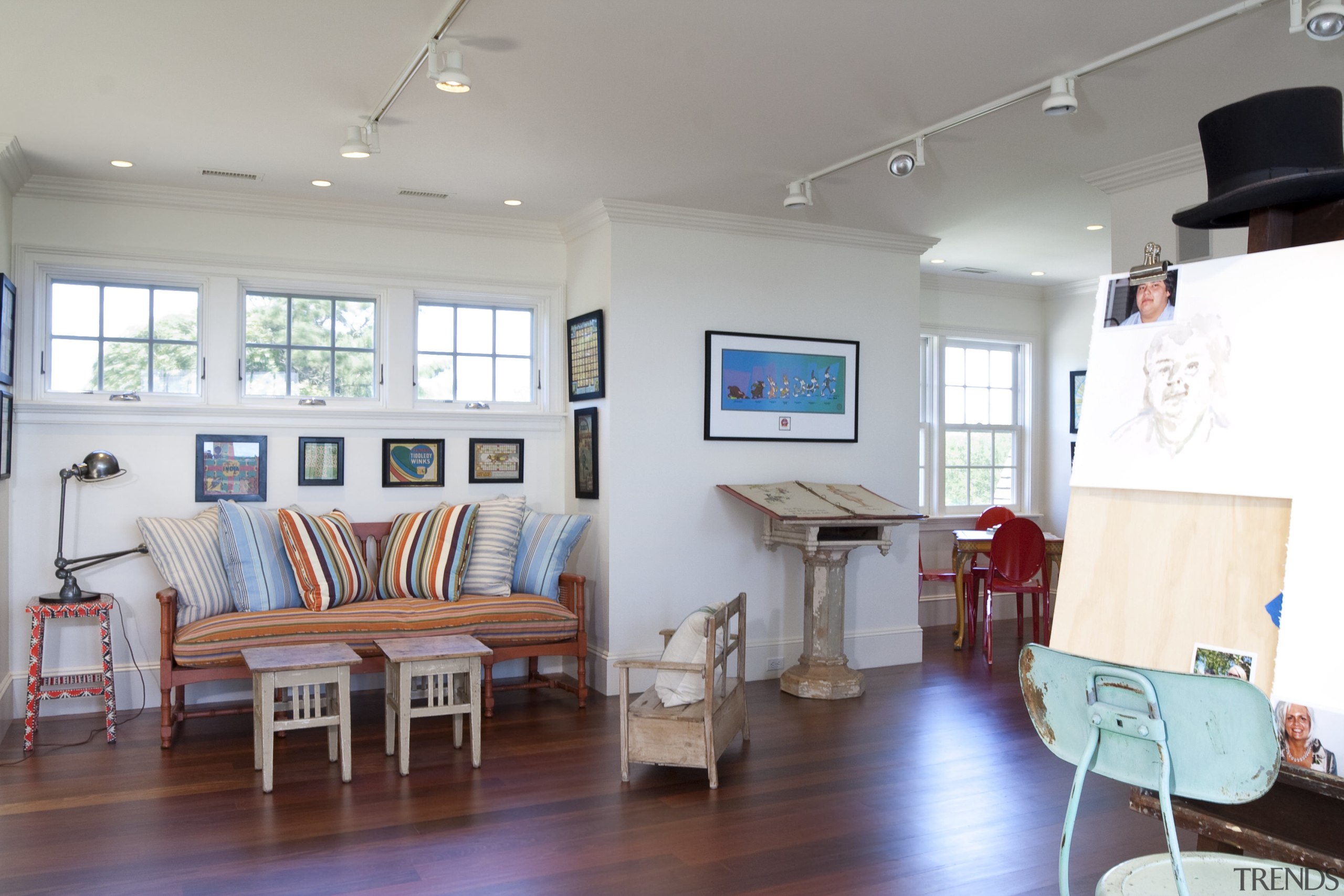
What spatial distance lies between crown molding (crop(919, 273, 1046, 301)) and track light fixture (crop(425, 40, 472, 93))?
17.8 feet

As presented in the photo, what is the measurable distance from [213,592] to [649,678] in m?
2.33

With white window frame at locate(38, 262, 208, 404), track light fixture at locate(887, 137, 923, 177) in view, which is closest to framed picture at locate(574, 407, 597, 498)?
white window frame at locate(38, 262, 208, 404)

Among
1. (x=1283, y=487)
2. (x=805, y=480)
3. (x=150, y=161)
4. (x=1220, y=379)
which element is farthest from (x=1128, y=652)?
(x=150, y=161)

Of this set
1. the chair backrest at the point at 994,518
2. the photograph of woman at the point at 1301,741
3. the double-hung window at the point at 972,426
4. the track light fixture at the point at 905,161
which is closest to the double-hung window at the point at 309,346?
the track light fixture at the point at 905,161

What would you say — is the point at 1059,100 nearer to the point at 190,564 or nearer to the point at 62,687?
the point at 190,564

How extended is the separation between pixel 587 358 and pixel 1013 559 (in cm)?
319

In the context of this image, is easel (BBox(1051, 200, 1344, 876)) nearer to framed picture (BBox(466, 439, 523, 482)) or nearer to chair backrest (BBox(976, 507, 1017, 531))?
framed picture (BBox(466, 439, 523, 482))

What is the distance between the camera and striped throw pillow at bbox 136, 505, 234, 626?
16.2 feet

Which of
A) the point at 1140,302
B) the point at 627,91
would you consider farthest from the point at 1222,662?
the point at 627,91

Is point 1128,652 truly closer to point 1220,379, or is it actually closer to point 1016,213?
point 1220,379

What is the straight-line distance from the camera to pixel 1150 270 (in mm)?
1901

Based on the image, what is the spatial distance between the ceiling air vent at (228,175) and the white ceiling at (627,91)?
2.0 inches

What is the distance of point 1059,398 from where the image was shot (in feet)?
28.1

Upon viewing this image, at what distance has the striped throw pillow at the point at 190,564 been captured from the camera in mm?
4949
